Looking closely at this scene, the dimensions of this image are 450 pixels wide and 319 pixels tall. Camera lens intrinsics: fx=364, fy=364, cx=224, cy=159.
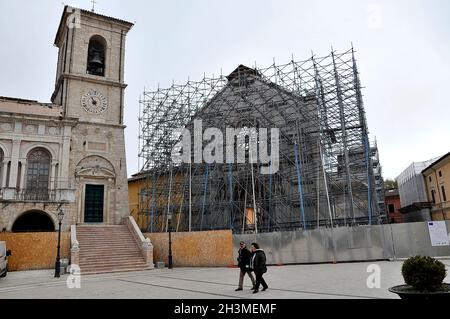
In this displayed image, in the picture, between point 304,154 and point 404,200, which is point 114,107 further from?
point 404,200

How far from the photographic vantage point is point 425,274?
19.6 feet

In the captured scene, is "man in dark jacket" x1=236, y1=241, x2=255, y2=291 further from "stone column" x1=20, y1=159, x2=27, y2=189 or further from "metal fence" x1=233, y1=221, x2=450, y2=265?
"stone column" x1=20, y1=159, x2=27, y2=189

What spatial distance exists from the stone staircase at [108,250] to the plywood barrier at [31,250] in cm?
143

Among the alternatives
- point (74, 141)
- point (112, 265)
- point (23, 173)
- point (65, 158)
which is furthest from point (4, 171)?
point (112, 265)

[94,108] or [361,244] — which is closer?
[361,244]

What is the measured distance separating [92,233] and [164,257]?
456cm

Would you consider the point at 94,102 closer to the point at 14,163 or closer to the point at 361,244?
the point at 14,163

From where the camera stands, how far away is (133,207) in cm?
3216

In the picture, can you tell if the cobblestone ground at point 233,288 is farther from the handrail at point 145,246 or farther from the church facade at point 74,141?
A: the church facade at point 74,141

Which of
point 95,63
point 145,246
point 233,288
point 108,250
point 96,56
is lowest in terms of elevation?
point 233,288

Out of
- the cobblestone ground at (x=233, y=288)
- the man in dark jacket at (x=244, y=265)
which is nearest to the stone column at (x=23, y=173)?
the cobblestone ground at (x=233, y=288)

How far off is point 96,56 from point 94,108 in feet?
13.3
